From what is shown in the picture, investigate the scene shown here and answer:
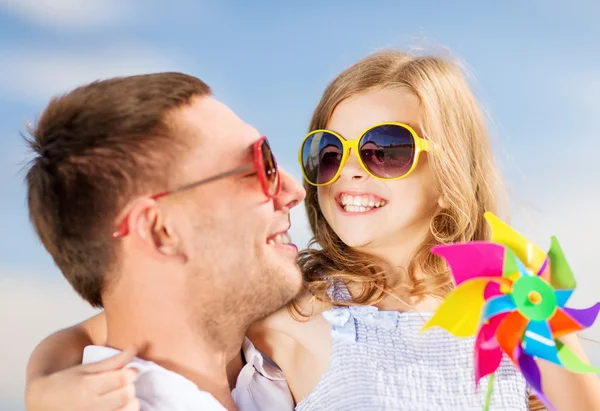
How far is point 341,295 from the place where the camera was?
149 inches

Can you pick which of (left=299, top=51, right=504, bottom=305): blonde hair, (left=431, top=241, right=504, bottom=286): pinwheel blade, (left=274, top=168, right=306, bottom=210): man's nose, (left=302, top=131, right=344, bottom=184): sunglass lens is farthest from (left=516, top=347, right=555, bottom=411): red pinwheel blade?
(left=302, top=131, right=344, bottom=184): sunglass lens

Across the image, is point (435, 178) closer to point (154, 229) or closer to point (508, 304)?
point (508, 304)

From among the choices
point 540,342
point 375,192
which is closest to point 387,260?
point 375,192

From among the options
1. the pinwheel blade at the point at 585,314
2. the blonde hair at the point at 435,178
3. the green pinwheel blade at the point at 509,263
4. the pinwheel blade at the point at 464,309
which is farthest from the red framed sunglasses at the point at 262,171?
the pinwheel blade at the point at 585,314

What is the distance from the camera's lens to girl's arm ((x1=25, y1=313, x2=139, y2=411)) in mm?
2752

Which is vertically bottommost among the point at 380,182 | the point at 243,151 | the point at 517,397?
the point at 517,397

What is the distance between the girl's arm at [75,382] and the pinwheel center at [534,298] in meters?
1.45

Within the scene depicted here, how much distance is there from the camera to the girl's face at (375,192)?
368 centimetres

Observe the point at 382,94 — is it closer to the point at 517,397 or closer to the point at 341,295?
the point at 341,295

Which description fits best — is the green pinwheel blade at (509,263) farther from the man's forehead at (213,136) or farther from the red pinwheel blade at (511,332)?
the man's forehead at (213,136)

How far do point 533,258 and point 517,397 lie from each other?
3.51ft

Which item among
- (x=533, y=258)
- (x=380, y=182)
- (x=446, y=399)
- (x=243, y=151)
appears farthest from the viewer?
(x=380, y=182)

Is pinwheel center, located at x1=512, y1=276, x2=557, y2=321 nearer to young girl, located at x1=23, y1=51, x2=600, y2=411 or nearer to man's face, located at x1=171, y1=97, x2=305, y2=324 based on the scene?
young girl, located at x1=23, y1=51, x2=600, y2=411

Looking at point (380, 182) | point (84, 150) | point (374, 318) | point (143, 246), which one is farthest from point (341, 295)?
point (84, 150)
